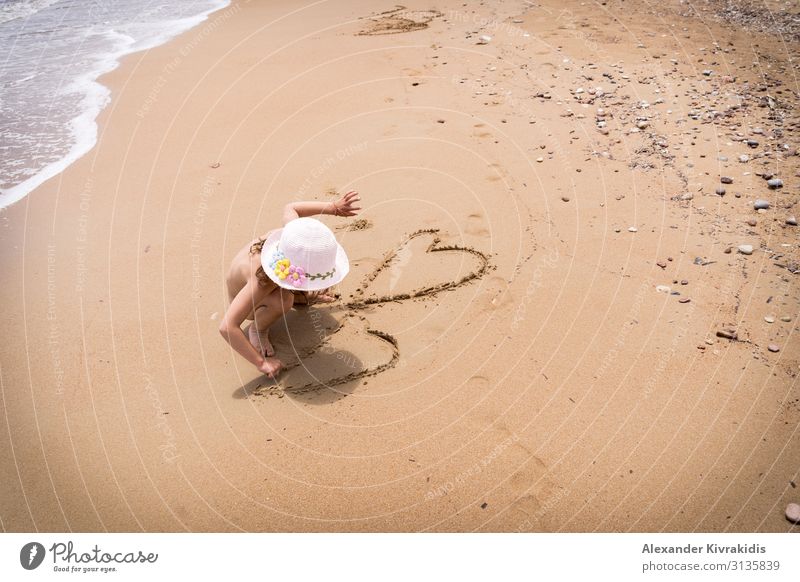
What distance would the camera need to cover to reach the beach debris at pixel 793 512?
109 inches

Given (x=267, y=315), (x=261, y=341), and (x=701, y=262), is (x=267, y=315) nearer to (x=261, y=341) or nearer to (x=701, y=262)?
(x=261, y=341)

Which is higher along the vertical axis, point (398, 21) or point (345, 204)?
point (398, 21)

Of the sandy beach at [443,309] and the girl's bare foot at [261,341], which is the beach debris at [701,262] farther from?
the girl's bare foot at [261,341]

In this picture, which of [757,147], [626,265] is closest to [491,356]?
[626,265]

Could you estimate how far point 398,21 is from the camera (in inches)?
373

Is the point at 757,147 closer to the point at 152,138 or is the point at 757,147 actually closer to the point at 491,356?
the point at 491,356

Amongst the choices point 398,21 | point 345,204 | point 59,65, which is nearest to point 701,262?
point 345,204

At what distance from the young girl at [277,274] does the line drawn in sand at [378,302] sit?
0.16 m

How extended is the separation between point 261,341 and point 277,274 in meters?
0.64

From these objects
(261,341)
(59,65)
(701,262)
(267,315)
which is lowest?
(701,262)

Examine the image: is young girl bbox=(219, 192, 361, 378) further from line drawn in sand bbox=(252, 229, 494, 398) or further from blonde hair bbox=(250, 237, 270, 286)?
line drawn in sand bbox=(252, 229, 494, 398)

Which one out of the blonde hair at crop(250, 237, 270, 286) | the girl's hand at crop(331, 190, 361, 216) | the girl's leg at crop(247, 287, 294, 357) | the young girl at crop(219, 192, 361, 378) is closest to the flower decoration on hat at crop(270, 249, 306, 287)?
the young girl at crop(219, 192, 361, 378)

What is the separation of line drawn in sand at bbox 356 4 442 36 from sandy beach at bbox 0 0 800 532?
5.87ft

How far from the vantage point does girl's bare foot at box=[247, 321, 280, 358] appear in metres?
3.94
